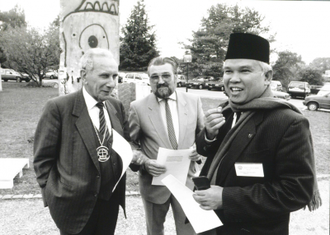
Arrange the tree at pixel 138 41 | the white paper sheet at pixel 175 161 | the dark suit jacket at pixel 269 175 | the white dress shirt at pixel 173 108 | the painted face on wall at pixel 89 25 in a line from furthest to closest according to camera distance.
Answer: the tree at pixel 138 41 < the painted face on wall at pixel 89 25 < the white dress shirt at pixel 173 108 < the white paper sheet at pixel 175 161 < the dark suit jacket at pixel 269 175

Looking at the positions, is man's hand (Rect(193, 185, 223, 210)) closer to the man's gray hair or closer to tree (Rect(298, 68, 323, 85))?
the man's gray hair

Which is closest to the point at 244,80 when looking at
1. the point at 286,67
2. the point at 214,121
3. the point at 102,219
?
the point at 214,121

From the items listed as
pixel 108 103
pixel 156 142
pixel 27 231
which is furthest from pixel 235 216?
pixel 27 231

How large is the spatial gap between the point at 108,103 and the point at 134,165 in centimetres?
67

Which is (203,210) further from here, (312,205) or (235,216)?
(312,205)

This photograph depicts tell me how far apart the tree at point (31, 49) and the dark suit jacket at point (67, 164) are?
2515 cm

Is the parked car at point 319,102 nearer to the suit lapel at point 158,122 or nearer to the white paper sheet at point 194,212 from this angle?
the suit lapel at point 158,122

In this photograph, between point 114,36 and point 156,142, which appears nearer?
point 156,142

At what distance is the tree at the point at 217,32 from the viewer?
3818cm

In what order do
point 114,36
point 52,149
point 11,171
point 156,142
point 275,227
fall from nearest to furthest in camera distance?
point 275,227 → point 52,149 → point 156,142 → point 114,36 → point 11,171

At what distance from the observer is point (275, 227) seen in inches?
66.3

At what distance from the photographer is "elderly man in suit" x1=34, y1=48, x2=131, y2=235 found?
6.99 feet

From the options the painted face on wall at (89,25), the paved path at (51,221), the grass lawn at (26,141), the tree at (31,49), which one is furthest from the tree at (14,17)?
the paved path at (51,221)

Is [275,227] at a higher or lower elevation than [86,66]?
lower
